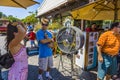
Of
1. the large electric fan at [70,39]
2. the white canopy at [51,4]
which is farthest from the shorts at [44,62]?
the white canopy at [51,4]

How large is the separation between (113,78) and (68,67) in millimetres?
1991

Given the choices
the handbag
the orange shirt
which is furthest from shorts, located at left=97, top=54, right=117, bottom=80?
the handbag

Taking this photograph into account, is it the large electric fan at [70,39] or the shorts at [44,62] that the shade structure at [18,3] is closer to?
the large electric fan at [70,39]

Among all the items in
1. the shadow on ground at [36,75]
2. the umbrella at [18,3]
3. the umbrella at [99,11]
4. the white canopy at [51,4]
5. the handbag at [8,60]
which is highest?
the white canopy at [51,4]

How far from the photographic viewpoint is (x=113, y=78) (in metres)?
6.25

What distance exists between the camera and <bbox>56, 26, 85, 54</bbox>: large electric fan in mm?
6031

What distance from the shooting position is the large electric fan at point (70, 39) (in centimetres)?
603

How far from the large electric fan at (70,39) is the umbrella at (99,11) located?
0.66 m

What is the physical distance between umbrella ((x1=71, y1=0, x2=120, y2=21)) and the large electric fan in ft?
2.16

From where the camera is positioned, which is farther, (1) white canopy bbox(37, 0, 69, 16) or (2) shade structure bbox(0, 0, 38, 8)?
(1) white canopy bbox(37, 0, 69, 16)

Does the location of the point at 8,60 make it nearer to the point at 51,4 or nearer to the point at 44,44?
the point at 44,44

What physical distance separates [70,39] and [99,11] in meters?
2.10

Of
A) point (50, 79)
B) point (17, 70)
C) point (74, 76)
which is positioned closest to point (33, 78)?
point (50, 79)

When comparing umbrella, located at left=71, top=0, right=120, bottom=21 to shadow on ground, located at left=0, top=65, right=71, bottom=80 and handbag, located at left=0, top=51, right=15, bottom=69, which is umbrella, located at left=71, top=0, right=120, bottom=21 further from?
handbag, located at left=0, top=51, right=15, bottom=69
